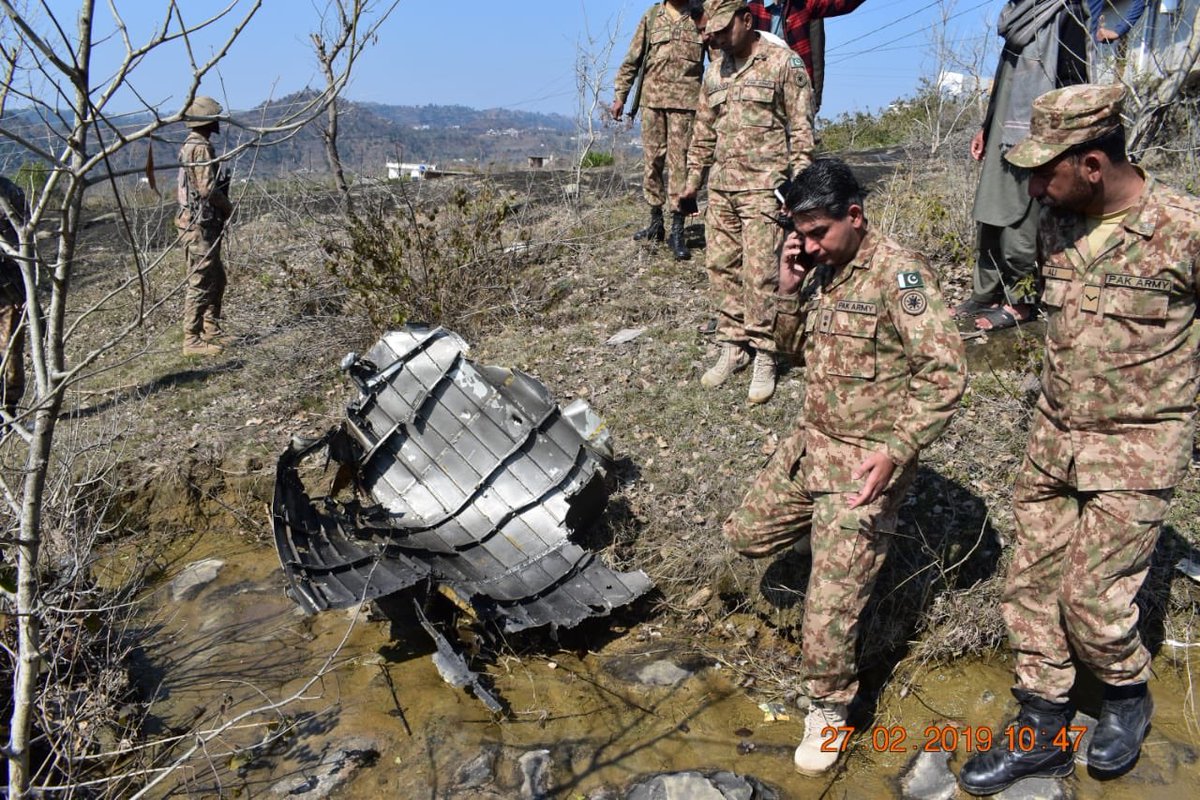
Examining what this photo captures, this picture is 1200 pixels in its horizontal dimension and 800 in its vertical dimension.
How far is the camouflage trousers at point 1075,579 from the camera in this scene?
2584 millimetres

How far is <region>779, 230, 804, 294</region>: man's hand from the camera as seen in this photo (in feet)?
9.15

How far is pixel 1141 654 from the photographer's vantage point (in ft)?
9.02

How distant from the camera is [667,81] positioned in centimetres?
678

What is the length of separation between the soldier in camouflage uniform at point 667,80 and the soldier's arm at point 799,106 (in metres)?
1.98

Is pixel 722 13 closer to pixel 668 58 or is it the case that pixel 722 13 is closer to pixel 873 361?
pixel 668 58

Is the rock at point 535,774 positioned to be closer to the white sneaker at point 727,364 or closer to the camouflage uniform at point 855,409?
the camouflage uniform at point 855,409

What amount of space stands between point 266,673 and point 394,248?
363 cm

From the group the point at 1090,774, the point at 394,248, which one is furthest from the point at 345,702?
the point at 394,248

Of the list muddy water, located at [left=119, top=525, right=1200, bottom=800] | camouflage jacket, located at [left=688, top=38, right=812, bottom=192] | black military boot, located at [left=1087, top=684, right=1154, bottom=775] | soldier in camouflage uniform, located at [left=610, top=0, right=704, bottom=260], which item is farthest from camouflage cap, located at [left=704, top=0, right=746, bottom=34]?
black military boot, located at [left=1087, top=684, right=1154, bottom=775]

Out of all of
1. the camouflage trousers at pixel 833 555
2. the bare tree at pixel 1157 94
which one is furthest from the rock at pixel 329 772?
the bare tree at pixel 1157 94

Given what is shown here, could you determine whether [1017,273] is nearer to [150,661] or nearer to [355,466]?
[355,466]

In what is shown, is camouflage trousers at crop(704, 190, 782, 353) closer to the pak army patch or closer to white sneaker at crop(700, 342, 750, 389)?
white sneaker at crop(700, 342, 750, 389)

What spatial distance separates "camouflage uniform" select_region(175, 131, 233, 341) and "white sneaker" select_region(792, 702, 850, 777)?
551cm

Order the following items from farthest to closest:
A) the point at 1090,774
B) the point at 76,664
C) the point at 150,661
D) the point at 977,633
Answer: the point at 150,661 < the point at 76,664 < the point at 977,633 < the point at 1090,774
